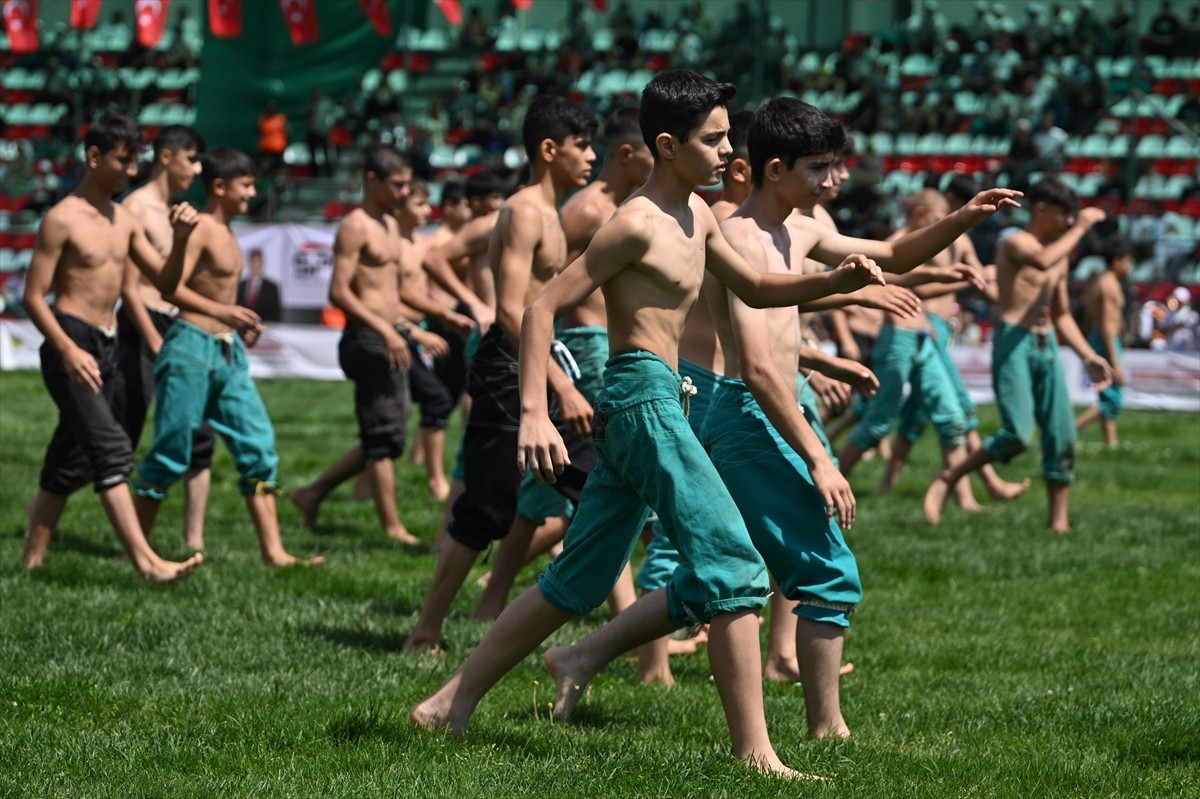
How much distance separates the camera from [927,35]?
3266 centimetres

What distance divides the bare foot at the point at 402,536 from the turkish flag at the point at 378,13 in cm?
1852

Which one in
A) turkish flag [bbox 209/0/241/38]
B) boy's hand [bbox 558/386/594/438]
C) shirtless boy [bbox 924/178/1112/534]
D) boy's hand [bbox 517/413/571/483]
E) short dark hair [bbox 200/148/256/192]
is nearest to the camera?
boy's hand [bbox 517/413/571/483]

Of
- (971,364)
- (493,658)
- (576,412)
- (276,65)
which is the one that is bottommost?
(971,364)

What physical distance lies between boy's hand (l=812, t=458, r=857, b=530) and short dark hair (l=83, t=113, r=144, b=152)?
13.8 ft

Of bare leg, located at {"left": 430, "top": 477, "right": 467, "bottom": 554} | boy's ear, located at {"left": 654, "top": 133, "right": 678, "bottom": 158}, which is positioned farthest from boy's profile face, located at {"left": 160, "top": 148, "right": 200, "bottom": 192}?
boy's ear, located at {"left": 654, "top": 133, "right": 678, "bottom": 158}

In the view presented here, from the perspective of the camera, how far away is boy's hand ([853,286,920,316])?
520 centimetres

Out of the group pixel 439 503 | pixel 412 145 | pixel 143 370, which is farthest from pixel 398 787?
pixel 412 145

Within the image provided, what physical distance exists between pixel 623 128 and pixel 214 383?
2781 mm

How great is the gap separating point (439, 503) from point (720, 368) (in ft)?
18.4

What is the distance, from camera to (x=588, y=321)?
6828 mm

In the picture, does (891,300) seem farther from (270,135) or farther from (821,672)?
(270,135)

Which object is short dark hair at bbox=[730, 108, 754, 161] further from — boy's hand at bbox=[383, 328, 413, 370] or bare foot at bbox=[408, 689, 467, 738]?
bare foot at bbox=[408, 689, 467, 738]

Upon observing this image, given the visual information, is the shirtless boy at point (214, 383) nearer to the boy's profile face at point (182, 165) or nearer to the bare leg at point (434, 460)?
the boy's profile face at point (182, 165)

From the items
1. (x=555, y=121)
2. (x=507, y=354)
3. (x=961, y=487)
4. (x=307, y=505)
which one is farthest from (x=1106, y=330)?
(x=507, y=354)
